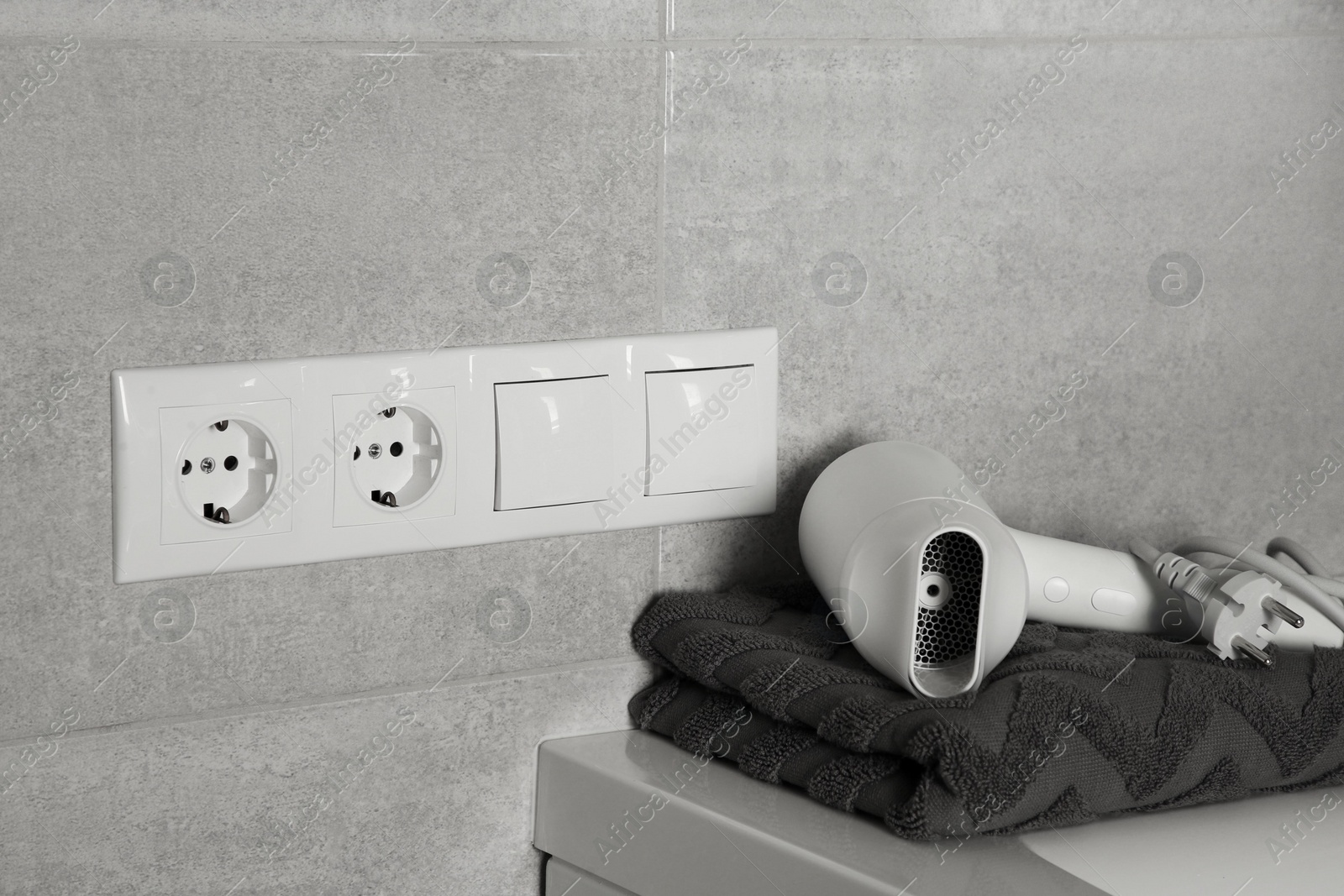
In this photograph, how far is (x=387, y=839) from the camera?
682 millimetres

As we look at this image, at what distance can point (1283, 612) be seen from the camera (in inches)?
26.7

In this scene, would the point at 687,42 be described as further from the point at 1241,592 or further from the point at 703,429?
the point at 1241,592

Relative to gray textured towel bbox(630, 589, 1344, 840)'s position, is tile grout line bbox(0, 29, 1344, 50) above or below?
above

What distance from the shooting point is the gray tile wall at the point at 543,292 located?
1.90 feet

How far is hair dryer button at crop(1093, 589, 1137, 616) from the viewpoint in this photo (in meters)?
0.74

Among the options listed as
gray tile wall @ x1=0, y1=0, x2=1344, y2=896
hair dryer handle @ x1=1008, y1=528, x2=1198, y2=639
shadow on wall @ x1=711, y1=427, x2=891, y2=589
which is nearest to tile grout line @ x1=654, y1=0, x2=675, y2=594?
gray tile wall @ x1=0, y1=0, x2=1344, y2=896

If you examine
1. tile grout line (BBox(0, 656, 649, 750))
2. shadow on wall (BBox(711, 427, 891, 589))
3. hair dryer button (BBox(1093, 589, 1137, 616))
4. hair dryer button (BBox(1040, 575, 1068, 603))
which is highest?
shadow on wall (BBox(711, 427, 891, 589))

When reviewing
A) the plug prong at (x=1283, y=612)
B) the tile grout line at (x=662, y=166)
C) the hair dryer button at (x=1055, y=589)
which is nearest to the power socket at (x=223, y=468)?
the tile grout line at (x=662, y=166)

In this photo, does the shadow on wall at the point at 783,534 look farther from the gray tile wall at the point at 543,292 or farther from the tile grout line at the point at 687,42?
the tile grout line at the point at 687,42

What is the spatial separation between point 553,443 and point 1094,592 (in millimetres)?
352

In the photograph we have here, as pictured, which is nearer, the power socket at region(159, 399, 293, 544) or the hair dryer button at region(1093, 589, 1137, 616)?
the power socket at region(159, 399, 293, 544)

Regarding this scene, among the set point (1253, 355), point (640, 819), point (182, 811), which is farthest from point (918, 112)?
point (182, 811)

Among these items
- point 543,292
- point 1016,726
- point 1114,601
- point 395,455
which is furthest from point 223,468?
point 1114,601

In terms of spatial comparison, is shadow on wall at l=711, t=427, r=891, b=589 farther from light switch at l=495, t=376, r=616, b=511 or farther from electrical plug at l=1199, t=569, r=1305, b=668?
electrical plug at l=1199, t=569, r=1305, b=668
